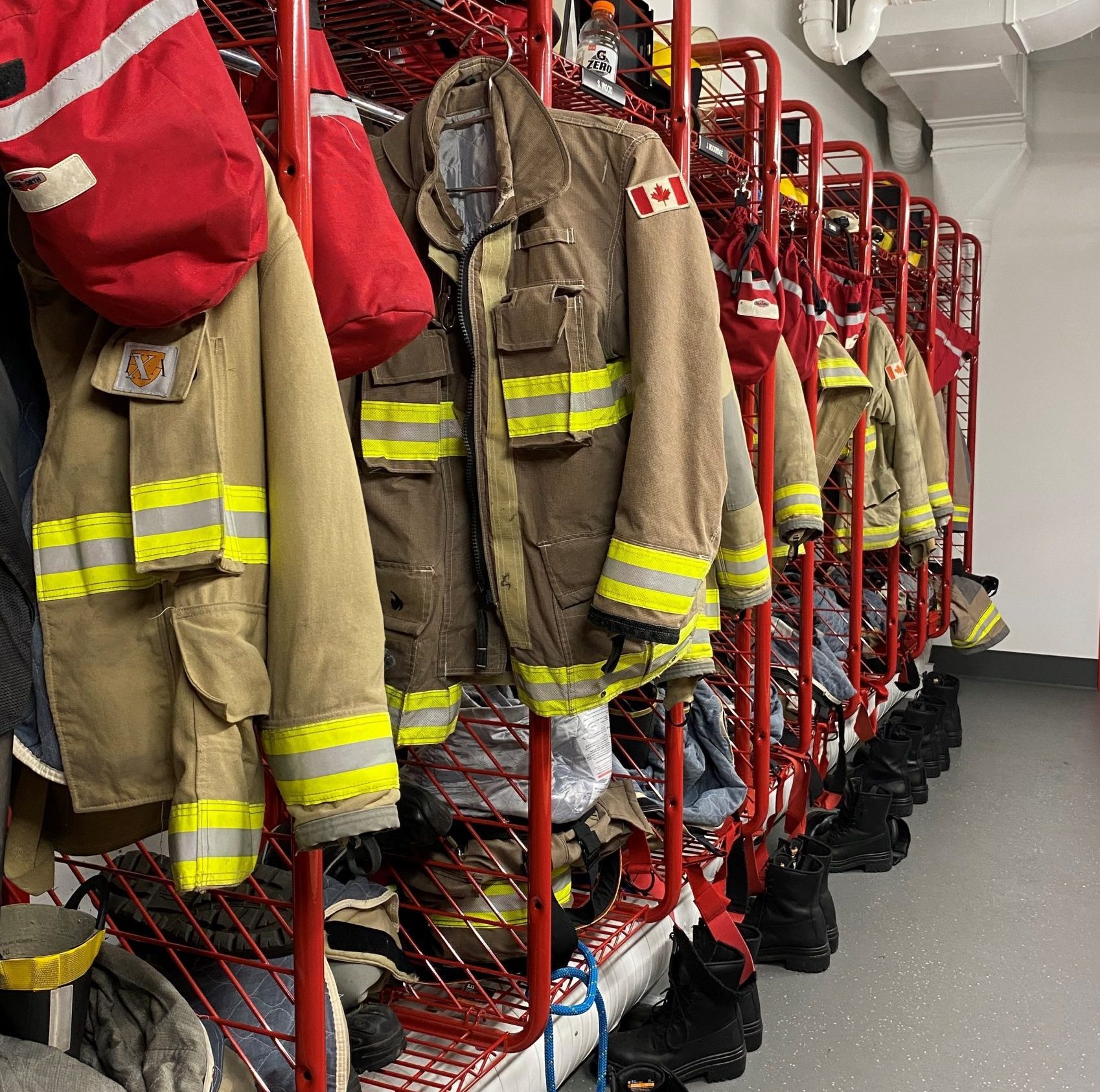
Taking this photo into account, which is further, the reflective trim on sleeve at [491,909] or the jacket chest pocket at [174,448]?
the reflective trim on sleeve at [491,909]

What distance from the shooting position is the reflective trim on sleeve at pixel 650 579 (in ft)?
6.22

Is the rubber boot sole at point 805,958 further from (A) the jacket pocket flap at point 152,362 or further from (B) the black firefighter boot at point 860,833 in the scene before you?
(A) the jacket pocket flap at point 152,362

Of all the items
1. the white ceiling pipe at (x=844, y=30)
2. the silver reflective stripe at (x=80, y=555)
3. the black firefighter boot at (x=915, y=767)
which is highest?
the white ceiling pipe at (x=844, y=30)

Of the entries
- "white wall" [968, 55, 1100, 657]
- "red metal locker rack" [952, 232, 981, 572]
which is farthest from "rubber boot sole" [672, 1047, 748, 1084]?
"white wall" [968, 55, 1100, 657]

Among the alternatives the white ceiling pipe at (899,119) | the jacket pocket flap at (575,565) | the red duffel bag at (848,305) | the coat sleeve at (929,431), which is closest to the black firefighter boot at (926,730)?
the coat sleeve at (929,431)

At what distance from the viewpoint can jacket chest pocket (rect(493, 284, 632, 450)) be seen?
192 centimetres

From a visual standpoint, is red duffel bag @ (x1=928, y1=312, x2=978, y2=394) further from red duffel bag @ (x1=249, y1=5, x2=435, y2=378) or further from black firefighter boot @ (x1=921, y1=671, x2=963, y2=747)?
red duffel bag @ (x1=249, y1=5, x2=435, y2=378)

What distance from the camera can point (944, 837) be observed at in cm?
424

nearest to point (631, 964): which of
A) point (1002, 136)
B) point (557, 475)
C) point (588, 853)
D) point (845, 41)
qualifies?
point (588, 853)

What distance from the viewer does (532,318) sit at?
1918mm

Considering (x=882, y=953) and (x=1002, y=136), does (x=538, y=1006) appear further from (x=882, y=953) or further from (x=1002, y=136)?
(x=1002, y=136)

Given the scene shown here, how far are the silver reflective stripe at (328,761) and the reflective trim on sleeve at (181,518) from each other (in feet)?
0.80

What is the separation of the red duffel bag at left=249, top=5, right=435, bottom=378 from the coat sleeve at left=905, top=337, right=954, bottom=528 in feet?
14.3

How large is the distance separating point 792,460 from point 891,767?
5.26 feet
